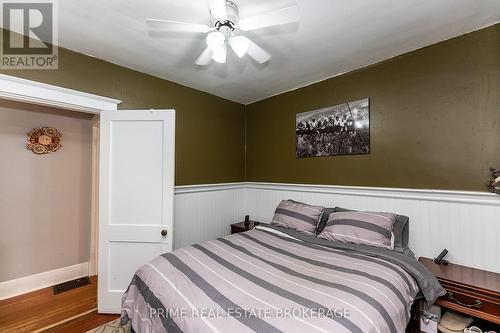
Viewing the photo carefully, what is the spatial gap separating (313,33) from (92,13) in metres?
1.71

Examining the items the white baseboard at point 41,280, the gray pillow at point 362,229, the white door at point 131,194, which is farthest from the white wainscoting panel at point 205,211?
the gray pillow at point 362,229

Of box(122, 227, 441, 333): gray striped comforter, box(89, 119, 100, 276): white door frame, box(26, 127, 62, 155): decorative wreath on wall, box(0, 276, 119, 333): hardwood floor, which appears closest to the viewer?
box(122, 227, 441, 333): gray striped comforter

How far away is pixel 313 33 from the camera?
1957mm

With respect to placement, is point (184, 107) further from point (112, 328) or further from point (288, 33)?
point (112, 328)

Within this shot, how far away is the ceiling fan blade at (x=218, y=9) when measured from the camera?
4.37 feet

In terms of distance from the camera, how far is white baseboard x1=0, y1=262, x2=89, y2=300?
2.59 metres

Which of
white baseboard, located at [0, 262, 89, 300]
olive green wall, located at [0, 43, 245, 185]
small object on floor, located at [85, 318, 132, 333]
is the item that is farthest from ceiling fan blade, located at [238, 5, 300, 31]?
white baseboard, located at [0, 262, 89, 300]

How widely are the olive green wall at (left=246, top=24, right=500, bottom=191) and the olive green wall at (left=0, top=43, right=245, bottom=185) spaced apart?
1300mm

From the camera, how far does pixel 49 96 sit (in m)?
2.08

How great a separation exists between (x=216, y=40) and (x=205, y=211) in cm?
233

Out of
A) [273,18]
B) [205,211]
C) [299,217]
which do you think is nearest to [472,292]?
[299,217]

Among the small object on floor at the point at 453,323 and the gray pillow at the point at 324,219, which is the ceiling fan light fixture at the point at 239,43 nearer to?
the gray pillow at the point at 324,219

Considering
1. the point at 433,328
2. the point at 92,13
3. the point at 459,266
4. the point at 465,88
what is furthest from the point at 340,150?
the point at 92,13

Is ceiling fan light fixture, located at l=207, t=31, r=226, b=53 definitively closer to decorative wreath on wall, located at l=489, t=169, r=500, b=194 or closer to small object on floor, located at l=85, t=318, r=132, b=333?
decorative wreath on wall, located at l=489, t=169, r=500, b=194
